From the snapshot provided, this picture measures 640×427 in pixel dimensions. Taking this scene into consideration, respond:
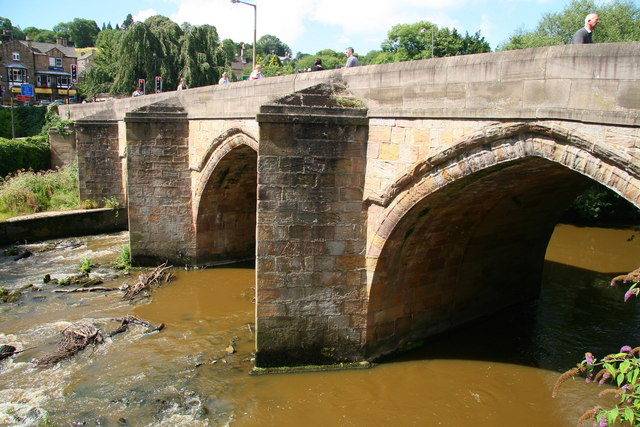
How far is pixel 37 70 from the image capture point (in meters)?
53.5

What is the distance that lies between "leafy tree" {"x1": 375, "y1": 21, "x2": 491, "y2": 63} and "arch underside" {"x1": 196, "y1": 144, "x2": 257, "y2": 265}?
50.9 feet

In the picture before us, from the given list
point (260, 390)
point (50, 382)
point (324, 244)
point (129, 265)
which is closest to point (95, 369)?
point (50, 382)

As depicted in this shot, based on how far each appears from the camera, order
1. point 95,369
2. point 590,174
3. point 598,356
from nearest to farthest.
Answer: point 590,174 < point 95,369 < point 598,356

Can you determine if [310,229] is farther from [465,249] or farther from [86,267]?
[86,267]

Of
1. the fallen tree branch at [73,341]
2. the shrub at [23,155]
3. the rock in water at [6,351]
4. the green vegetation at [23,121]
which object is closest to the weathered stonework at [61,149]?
the shrub at [23,155]

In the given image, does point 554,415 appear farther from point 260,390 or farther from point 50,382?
point 50,382

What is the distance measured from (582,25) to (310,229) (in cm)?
2223

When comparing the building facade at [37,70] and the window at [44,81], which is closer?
the building facade at [37,70]

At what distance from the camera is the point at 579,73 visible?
4734 millimetres

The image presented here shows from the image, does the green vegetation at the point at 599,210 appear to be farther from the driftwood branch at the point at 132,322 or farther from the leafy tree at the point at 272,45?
the leafy tree at the point at 272,45

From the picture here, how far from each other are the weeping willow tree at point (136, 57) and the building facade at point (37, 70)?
19682 mm

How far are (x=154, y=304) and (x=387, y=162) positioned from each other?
623 centimetres

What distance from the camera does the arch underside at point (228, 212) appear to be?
11.9 m

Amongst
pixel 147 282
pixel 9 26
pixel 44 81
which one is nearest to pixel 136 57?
pixel 147 282
